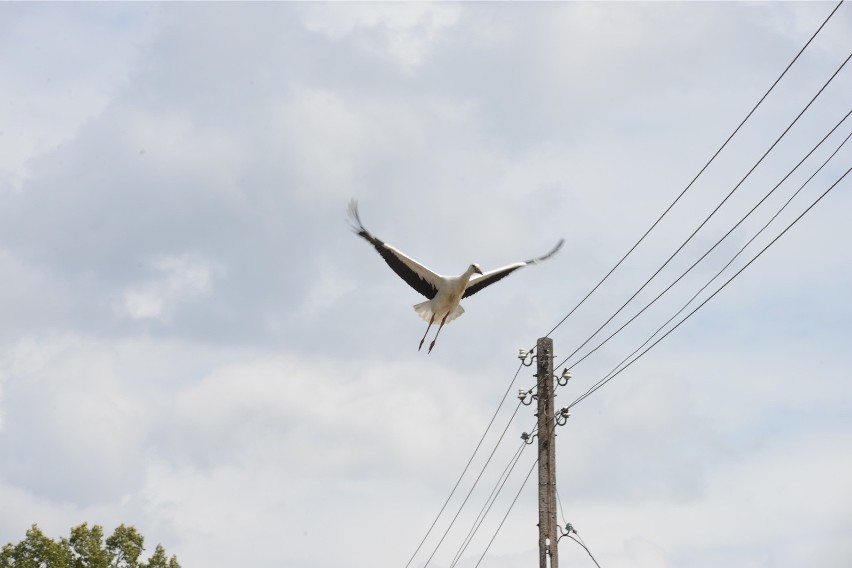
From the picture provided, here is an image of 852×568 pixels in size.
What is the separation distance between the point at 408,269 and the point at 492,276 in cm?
146

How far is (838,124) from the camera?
1057cm

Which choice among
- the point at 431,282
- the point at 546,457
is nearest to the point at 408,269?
the point at 431,282

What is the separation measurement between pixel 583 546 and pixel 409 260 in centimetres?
716

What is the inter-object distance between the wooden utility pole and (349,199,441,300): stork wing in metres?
5.45

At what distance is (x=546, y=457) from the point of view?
51.4 ft

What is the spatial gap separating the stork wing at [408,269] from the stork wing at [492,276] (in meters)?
0.64

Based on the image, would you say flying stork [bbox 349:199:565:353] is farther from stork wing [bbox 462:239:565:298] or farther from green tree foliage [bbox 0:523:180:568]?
green tree foliage [bbox 0:523:180:568]

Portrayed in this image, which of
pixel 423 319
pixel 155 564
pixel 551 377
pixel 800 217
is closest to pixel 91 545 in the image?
pixel 155 564

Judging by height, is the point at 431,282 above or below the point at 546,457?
above

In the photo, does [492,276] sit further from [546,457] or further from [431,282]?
[546,457]

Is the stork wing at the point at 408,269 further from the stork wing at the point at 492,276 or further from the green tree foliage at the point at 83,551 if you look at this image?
the green tree foliage at the point at 83,551

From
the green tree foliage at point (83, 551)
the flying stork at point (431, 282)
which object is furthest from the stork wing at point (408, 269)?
the green tree foliage at point (83, 551)

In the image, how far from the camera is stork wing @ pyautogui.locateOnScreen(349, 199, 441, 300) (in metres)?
21.5

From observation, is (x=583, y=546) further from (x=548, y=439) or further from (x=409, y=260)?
(x=409, y=260)
